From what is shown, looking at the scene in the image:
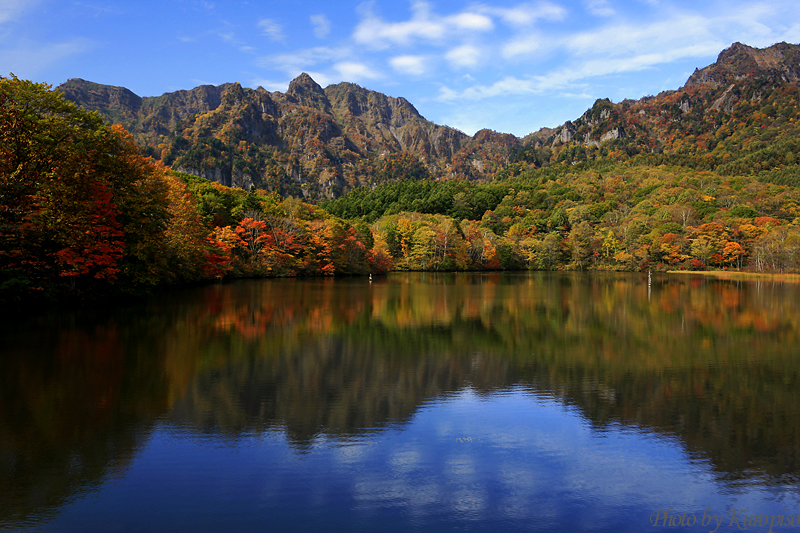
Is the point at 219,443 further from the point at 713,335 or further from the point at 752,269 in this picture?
the point at 752,269

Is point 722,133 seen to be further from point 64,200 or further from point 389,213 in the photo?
point 64,200

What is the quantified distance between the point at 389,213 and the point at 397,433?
101 metres

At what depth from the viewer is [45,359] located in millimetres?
11758

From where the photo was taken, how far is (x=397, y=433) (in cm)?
723

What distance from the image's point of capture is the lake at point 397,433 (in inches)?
199

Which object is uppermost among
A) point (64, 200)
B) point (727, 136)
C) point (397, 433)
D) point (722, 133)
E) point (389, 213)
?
point (722, 133)

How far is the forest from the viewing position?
2123 centimetres

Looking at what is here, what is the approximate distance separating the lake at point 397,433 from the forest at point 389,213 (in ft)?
28.9

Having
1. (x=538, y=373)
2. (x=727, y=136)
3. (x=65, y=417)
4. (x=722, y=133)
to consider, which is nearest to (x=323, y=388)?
(x=65, y=417)

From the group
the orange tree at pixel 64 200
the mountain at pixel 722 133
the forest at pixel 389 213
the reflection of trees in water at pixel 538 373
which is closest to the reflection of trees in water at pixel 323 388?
the reflection of trees in water at pixel 538 373

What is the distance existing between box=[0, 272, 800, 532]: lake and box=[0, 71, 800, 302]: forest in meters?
8.79

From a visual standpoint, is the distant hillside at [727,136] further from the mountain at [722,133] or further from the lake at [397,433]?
the lake at [397,433]

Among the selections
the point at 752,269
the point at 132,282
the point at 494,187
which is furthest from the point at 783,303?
the point at 494,187

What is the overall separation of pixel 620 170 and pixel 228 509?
512 feet
